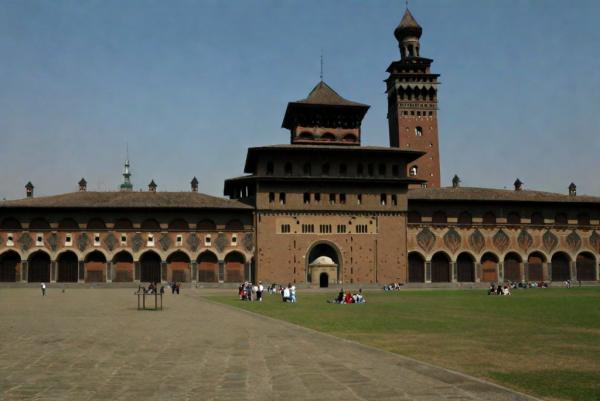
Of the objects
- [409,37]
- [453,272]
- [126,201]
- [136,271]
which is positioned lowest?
[453,272]

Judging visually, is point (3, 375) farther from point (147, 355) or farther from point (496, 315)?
point (496, 315)

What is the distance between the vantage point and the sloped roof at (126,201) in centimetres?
6178

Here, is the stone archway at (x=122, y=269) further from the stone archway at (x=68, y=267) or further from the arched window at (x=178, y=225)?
the arched window at (x=178, y=225)

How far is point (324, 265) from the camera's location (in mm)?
61781

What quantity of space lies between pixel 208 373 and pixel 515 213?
205 ft

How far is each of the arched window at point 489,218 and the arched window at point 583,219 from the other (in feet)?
34.7

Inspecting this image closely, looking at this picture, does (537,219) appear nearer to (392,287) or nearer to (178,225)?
(392,287)

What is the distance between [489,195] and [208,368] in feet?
199

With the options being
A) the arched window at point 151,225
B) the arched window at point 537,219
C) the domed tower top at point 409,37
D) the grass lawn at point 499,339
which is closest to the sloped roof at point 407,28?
the domed tower top at point 409,37

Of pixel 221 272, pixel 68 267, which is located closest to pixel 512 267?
pixel 221 272

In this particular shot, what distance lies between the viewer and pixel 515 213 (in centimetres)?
6844

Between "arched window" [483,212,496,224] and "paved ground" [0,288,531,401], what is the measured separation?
2045 inches

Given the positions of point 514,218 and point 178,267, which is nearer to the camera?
point 178,267

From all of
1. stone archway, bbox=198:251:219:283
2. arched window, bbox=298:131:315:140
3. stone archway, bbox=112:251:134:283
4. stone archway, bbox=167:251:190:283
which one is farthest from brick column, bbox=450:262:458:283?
stone archway, bbox=112:251:134:283
